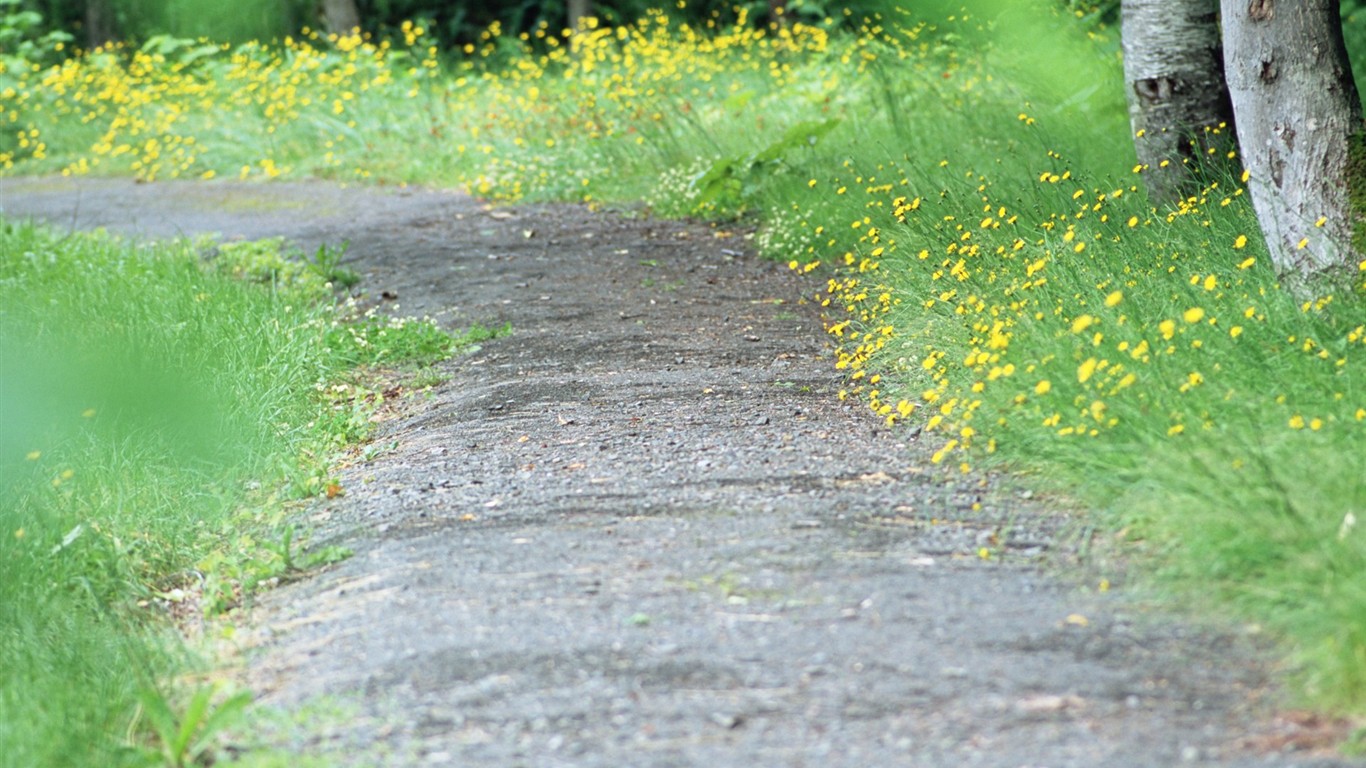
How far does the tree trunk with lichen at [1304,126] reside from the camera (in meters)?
4.20

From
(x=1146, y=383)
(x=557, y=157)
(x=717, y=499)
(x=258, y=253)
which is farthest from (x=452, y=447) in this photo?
(x=557, y=157)

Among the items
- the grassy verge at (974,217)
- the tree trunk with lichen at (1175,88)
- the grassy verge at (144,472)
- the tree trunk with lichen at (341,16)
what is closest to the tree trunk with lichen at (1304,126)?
the grassy verge at (974,217)

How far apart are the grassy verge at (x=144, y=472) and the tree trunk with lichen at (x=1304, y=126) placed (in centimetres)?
295

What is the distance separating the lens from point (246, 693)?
261cm

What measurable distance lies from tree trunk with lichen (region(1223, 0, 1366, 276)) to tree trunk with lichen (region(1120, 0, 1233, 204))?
1.17 metres

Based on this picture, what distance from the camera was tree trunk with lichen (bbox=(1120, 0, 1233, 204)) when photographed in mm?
5535

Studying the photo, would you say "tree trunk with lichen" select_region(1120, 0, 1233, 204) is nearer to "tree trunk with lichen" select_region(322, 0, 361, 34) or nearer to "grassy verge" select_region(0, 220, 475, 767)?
"grassy verge" select_region(0, 220, 475, 767)

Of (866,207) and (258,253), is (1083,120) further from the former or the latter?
(258,253)

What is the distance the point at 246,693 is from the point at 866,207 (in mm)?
4539

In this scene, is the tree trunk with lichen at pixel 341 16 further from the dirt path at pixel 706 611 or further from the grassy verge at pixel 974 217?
the dirt path at pixel 706 611

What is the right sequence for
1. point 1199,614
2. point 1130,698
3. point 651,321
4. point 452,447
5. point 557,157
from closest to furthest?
point 1130,698
point 1199,614
point 452,447
point 651,321
point 557,157

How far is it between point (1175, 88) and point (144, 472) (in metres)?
4.07

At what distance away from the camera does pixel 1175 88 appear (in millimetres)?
5570

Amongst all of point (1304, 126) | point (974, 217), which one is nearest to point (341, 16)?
point (974, 217)
